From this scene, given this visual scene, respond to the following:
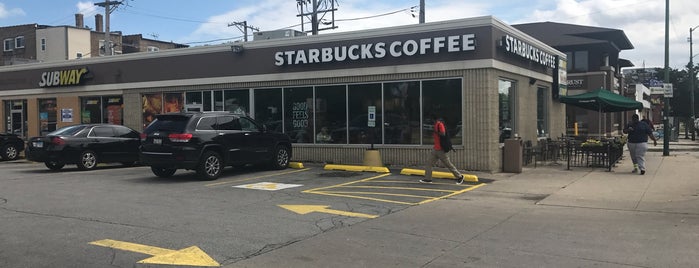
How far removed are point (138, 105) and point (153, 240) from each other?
1559 centimetres

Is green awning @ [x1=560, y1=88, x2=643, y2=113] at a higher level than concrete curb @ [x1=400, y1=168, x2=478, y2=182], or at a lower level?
higher

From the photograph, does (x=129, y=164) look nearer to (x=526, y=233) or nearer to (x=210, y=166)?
(x=210, y=166)

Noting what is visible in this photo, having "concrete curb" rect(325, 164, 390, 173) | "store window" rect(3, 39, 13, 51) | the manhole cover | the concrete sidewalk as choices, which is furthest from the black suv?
"store window" rect(3, 39, 13, 51)

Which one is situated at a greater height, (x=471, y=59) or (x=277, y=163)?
(x=471, y=59)

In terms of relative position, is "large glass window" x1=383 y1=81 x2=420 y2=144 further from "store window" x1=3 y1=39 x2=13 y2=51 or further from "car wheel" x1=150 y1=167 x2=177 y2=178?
"store window" x1=3 y1=39 x2=13 y2=51

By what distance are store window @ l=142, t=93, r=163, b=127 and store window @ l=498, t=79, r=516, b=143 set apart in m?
12.3

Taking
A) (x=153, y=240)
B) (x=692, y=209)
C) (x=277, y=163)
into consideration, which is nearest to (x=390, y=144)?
(x=277, y=163)

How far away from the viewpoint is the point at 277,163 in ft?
50.2

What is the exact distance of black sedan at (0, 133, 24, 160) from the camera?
66.8ft

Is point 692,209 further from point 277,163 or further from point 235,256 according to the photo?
point 277,163

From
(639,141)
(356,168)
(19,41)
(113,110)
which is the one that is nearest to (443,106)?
(356,168)

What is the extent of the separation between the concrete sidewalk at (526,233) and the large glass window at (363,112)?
5405 mm

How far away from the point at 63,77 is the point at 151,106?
16.5ft

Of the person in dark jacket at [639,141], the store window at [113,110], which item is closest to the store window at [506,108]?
the person in dark jacket at [639,141]
